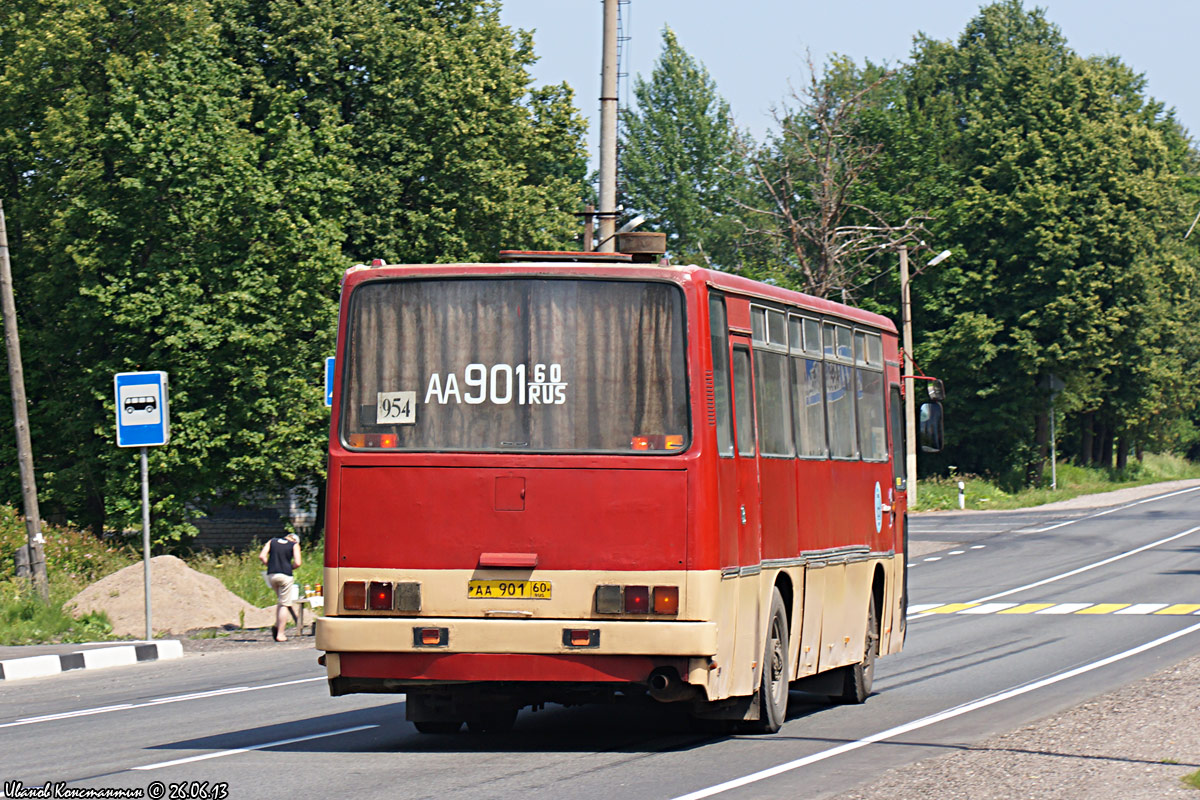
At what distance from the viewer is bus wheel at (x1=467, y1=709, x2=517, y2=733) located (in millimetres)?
12469

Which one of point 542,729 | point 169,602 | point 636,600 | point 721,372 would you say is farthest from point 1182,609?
point 636,600

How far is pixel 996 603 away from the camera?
27688 mm

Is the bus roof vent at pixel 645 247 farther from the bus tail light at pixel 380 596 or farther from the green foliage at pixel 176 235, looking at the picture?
the green foliage at pixel 176 235

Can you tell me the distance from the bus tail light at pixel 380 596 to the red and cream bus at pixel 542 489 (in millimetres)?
14

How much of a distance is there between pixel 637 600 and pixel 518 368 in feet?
5.53

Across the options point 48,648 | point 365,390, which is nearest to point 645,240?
point 365,390

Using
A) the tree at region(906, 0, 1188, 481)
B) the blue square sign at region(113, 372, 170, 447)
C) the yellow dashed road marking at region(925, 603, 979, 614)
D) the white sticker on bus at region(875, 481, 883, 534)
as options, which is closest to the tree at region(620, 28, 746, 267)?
the tree at region(906, 0, 1188, 481)

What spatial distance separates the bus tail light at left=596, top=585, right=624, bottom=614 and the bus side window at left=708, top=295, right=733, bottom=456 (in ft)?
3.70

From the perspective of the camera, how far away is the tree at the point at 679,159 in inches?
3652

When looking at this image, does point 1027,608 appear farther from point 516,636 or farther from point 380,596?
point 380,596

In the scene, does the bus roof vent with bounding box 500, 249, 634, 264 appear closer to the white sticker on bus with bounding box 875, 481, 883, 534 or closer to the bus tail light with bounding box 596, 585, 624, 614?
the bus tail light with bounding box 596, 585, 624, 614

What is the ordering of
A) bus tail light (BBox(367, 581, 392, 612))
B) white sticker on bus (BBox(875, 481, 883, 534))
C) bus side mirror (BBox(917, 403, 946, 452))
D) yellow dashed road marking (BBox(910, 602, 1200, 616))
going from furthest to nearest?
yellow dashed road marking (BBox(910, 602, 1200, 616)), bus side mirror (BBox(917, 403, 946, 452)), white sticker on bus (BBox(875, 481, 883, 534)), bus tail light (BBox(367, 581, 392, 612))

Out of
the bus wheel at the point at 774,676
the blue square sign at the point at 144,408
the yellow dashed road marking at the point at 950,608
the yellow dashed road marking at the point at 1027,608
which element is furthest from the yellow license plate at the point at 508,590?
the yellow dashed road marking at the point at 950,608

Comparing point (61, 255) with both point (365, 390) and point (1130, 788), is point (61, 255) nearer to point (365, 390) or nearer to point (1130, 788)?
point (365, 390)
